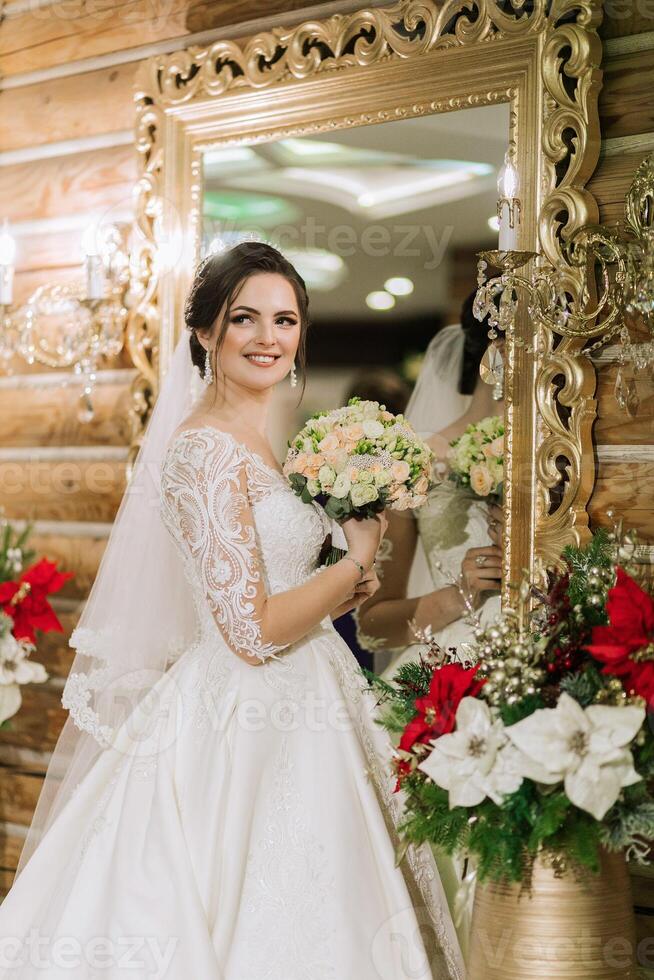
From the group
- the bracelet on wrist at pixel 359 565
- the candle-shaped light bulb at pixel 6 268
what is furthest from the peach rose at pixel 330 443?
the candle-shaped light bulb at pixel 6 268

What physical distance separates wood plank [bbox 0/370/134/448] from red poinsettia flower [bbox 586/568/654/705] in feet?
5.78

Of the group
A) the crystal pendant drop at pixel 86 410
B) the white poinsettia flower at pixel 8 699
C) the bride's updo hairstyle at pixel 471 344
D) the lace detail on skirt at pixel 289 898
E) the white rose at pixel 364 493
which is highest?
the bride's updo hairstyle at pixel 471 344

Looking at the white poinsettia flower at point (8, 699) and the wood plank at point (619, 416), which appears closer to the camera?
the wood plank at point (619, 416)

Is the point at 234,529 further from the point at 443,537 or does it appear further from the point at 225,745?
the point at 443,537

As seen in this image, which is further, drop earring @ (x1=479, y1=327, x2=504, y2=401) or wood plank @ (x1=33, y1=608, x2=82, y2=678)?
wood plank @ (x1=33, y1=608, x2=82, y2=678)

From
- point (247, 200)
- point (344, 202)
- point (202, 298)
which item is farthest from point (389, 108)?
point (202, 298)

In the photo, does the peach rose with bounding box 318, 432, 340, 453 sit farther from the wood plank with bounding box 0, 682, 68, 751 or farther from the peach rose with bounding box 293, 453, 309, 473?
the wood plank with bounding box 0, 682, 68, 751

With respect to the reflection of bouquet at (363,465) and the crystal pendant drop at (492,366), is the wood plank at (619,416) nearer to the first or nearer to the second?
the crystal pendant drop at (492,366)

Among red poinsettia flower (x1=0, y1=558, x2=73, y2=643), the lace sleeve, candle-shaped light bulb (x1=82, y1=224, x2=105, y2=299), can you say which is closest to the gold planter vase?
the lace sleeve

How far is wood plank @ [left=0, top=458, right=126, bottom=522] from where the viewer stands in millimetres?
3109

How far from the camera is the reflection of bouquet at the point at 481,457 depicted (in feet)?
7.76

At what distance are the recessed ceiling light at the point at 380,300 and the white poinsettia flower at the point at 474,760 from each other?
1.11 m

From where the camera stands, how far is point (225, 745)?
7.12 ft

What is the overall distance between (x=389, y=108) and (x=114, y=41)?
1.02 metres
